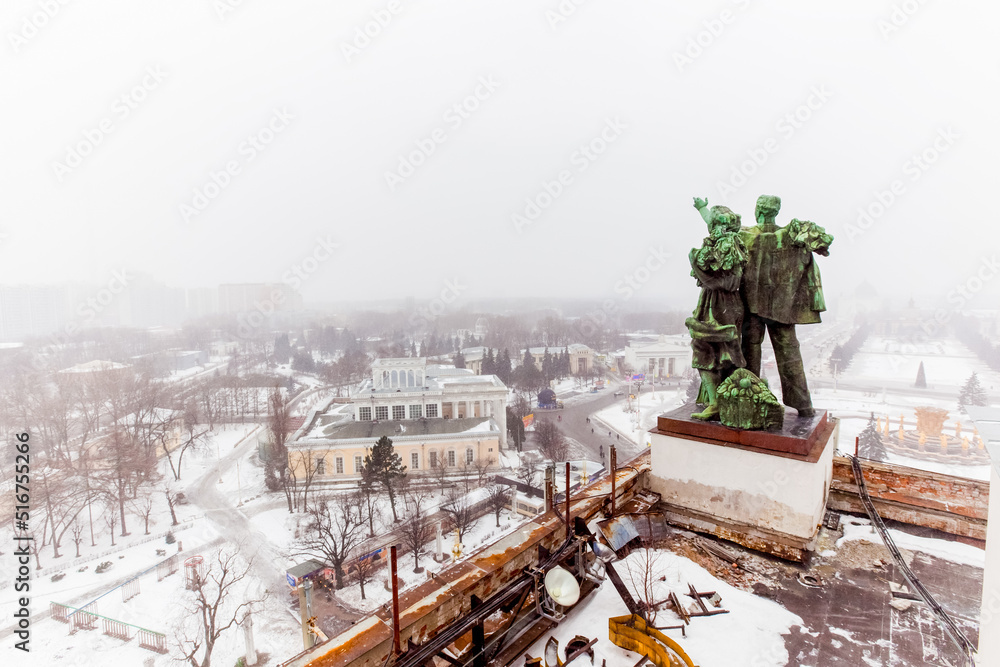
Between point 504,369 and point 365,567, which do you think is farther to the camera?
point 504,369

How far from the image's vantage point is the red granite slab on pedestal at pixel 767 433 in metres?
4.44

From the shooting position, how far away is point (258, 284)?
69.3m

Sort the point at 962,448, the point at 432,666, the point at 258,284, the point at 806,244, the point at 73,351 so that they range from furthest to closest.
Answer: the point at 258,284, the point at 73,351, the point at 962,448, the point at 806,244, the point at 432,666

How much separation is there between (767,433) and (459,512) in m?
16.5

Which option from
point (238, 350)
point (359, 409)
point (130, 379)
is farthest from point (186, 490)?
point (238, 350)

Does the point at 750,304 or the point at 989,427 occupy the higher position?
the point at 750,304

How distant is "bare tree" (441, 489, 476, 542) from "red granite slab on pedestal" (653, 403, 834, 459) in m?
14.5

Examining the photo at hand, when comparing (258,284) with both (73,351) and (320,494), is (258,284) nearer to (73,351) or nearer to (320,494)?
(73,351)

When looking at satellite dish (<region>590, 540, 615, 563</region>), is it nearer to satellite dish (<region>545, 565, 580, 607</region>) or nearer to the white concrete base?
satellite dish (<region>545, 565, 580, 607</region>)

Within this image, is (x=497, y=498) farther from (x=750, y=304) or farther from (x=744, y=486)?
(x=750, y=304)

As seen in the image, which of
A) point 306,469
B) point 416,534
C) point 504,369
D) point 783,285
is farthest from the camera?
point 504,369

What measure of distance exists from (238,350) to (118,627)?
176ft

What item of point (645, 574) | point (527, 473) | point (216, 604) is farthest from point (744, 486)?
point (527, 473)

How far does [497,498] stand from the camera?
19938 mm
